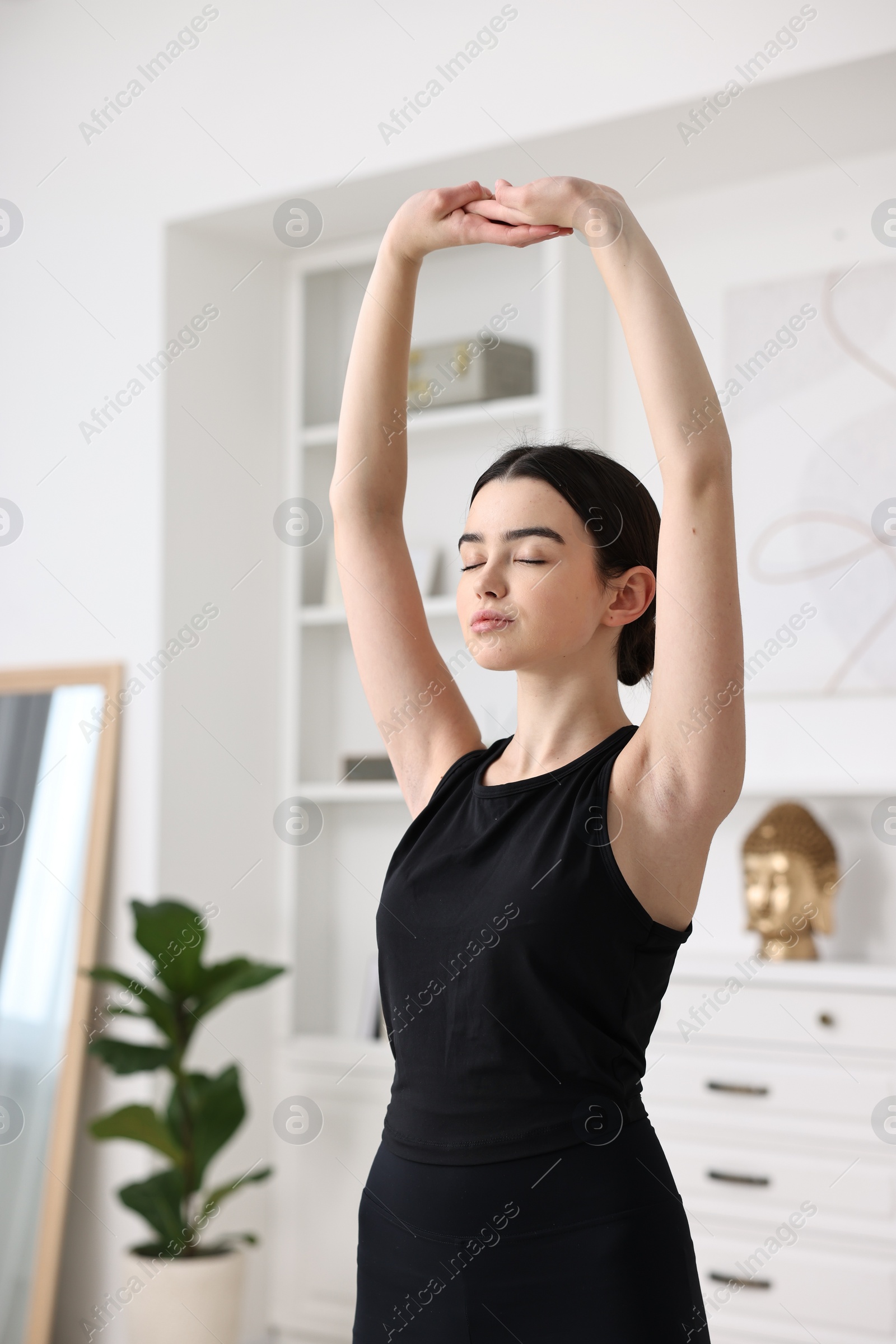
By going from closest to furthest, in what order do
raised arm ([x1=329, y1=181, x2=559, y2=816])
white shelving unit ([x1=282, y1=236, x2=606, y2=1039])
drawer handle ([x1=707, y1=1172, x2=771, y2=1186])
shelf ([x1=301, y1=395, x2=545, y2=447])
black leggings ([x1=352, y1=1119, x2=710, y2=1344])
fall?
black leggings ([x1=352, y1=1119, x2=710, y2=1344]), raised arm ([x1=329, y1=181, x2=559, y2=816]), drawer handle ([x1=707, y1=1172, x2=771, y2=1186]), shelf ([x1=301, y1=395, x2=545, y2=447]), white shelving unit ([x1=282, y1=236, x2=606, y2=1039])

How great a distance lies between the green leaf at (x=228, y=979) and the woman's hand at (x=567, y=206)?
242 centimetres

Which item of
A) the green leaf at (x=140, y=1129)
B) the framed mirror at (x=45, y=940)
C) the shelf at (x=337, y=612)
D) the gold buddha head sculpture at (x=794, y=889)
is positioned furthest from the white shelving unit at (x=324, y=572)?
the gold buddha head sculpture at (x=794, y=889)

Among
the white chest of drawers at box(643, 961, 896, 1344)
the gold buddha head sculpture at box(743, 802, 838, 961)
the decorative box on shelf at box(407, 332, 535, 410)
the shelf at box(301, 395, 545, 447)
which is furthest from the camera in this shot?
the decorative box on shelf at box(407, 332, 535, 410)

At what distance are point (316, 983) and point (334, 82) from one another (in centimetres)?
238

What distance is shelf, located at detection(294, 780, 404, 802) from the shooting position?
3613mm

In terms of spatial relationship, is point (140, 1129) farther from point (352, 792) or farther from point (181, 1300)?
point (352, 792)

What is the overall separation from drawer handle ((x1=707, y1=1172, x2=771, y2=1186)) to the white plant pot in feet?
3.78

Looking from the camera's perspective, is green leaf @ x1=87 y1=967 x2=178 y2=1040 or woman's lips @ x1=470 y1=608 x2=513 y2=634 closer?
woman's lips @ x1=470 y1=608 x2=513 y2=634

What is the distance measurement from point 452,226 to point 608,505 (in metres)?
0.25

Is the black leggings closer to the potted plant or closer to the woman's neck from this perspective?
the woman's neck

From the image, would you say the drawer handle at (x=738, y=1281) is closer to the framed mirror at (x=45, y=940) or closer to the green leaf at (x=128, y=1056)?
the green leaf at (x=128, y=1056)

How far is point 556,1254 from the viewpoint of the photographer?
3.17ft

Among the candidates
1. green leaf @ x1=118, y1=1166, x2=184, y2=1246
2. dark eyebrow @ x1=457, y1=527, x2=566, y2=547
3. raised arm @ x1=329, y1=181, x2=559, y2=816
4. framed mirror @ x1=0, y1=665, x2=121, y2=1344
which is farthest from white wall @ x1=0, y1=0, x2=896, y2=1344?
dark eyebrow @ x1=457, y1=527, x2=566, y2=547

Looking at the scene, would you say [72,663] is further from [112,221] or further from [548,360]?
[548,360]
